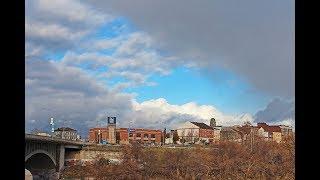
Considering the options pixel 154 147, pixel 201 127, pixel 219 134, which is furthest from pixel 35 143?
pixel 201 127

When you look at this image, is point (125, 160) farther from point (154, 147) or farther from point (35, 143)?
point (35, 143)

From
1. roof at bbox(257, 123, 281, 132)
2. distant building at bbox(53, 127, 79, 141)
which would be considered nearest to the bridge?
distant building at bbox(53, 127, 79, 141)

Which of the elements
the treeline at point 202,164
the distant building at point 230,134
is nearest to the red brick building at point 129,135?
the distant building at point 230,134

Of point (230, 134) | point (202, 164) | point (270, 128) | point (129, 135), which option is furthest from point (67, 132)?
point (270, 128)

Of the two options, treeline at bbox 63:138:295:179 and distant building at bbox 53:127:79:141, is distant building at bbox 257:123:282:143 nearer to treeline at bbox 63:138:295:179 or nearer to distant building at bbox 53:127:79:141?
treeline at bbox 63:138:295:179

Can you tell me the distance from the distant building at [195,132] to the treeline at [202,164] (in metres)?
6.72

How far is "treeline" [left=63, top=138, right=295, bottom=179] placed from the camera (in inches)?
787

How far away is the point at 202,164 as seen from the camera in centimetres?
2075

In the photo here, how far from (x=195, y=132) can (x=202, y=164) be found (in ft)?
36.5

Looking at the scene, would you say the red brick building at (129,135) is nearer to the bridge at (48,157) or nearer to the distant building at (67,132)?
the distant building at (67,132)

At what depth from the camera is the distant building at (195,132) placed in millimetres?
29875

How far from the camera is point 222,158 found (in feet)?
69.8

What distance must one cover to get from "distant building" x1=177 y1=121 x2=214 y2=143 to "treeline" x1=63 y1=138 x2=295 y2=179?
6.72 m

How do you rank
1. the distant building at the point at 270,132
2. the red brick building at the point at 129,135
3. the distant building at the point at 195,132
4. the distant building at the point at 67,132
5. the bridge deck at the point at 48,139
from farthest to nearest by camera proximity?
the distant building at the point at 195,132
the red brick building at the point at 129,135
the distant building at the point at 67,132
the distant building at the point at 270,132
the bridge deck at the point at 48,139
